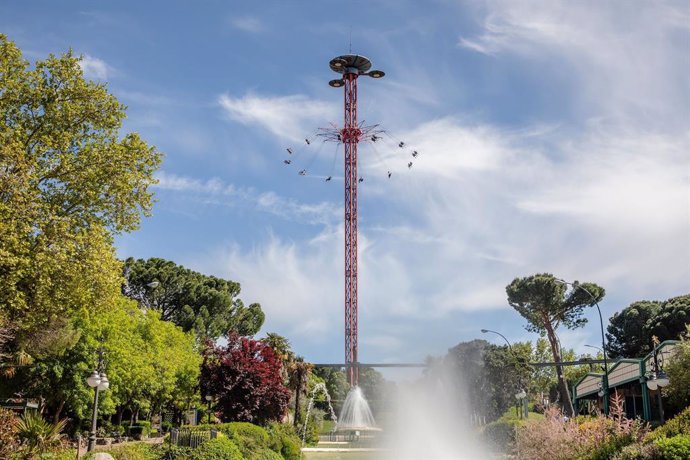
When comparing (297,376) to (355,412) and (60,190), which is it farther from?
(60,190)

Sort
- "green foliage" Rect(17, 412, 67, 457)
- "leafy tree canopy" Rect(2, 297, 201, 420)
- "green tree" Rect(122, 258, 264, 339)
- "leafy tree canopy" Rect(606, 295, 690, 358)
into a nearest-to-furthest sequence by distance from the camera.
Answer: "green foliage" Rect(17, 412, 67, 457), "leafy tree canopy" Rect(2, 297, 201, 420), "leafy tree canopy" Rect(606, 295, 690, 358), "green tree" Rect(122, 258, 264, 339)

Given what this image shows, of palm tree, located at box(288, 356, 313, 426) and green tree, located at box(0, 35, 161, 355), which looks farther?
palm tree, located at box(288, 356, 313, 426)

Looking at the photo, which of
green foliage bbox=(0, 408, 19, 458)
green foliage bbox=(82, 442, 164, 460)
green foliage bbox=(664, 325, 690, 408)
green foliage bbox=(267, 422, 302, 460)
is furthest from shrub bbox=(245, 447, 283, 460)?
green foliage bbox=(664, 325, 690, 408)

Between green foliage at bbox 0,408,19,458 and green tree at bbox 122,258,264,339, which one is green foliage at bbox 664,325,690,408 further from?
green tree at bbox 122,258,264,339

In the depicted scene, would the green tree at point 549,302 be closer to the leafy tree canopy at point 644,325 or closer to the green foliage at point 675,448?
the leafy tree canopy at point 644,325

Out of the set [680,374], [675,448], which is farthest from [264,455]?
[680,374]

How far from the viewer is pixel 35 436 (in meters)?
22.3

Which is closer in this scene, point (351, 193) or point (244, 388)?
point (244, 388)

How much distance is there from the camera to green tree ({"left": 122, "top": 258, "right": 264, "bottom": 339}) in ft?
236

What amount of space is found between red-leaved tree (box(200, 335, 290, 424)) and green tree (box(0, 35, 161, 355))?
1394cm

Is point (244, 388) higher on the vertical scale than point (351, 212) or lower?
lower

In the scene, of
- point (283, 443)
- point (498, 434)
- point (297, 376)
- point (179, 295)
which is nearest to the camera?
point (283, 443)

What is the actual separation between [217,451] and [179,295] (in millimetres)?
48351

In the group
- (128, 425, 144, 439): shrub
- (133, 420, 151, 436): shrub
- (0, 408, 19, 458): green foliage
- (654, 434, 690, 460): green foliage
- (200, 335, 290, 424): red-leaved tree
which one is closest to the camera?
(654, 434, 690, 460): green foliage
